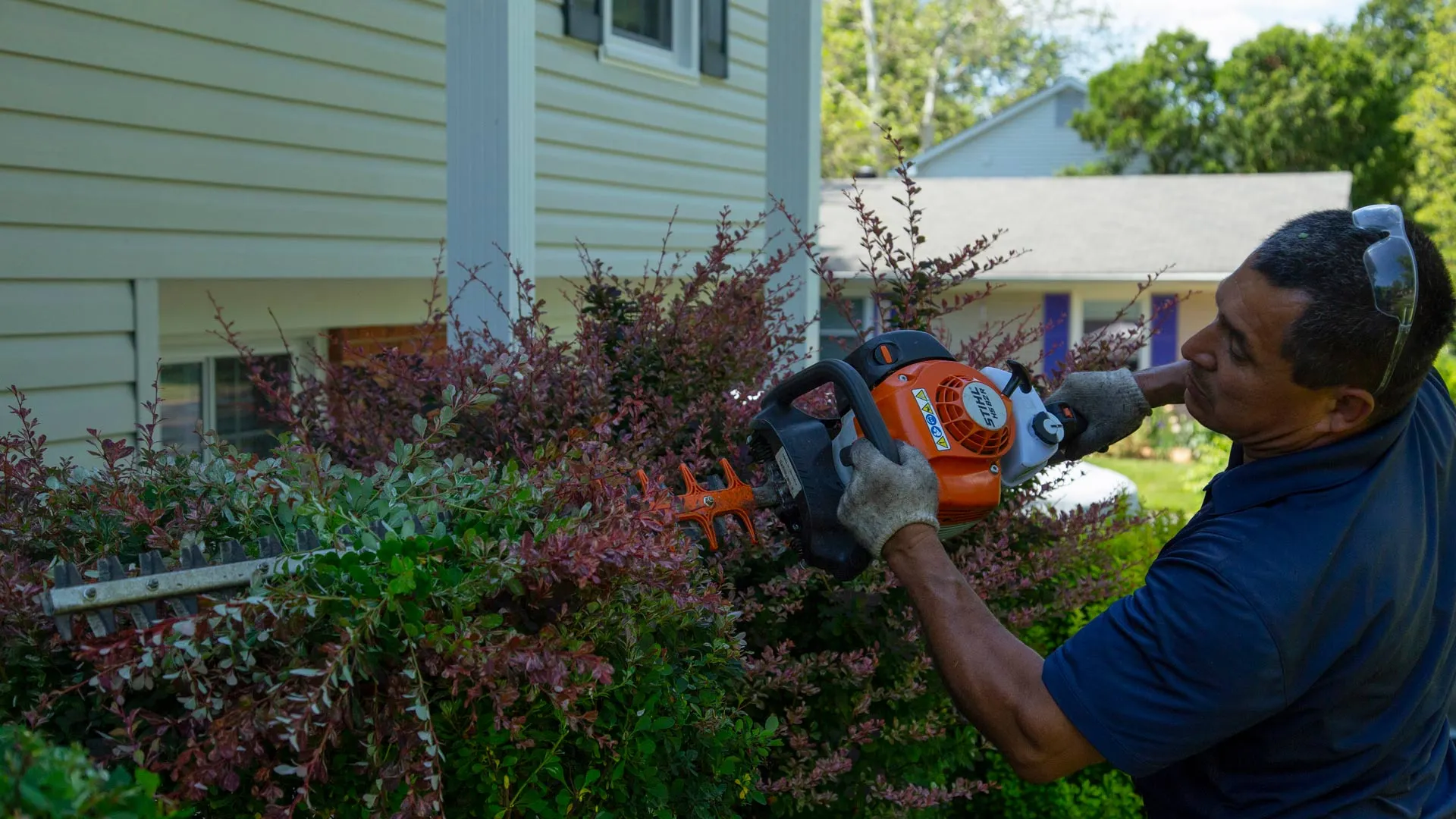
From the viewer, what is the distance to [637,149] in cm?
751

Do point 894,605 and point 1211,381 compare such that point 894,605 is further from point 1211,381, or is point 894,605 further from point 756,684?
point 1211,381

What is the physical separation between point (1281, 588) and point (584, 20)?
226 inches

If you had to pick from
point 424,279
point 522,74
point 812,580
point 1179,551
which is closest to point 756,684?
point 812,580

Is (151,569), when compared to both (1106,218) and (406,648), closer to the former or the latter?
(406,648)

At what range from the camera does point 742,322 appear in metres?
3.22

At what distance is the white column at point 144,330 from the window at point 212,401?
724 millimetres

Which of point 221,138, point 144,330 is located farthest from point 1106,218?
point 144,330

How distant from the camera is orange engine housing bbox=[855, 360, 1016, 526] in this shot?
2.26m

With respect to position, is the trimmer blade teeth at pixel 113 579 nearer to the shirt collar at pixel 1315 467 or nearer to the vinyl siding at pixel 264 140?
the shirt collar at pixel 1315 467

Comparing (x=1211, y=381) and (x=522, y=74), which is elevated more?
(x=522, y=74)

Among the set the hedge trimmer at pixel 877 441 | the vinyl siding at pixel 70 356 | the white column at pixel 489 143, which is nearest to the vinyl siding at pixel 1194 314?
the white column at pixel 489 143

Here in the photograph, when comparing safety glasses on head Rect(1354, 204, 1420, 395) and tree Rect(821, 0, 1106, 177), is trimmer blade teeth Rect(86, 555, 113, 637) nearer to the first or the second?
safety glasses on head Rect(1354, 204, 1420, 395)

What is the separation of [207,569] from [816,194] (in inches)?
224

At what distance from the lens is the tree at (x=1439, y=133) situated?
24297mm
